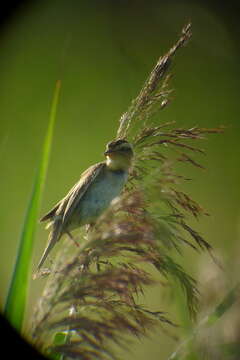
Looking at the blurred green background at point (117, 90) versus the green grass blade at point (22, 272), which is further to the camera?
the blurred green background at point (117, 90)

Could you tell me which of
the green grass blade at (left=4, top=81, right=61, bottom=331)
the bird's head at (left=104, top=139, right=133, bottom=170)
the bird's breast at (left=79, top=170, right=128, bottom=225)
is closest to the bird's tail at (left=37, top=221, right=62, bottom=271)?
the bird's breast at (left=79, top=170, right=128, bottom=225)

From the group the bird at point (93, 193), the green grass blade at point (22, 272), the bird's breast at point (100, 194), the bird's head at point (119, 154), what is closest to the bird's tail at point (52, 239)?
the bird at point (93, 193)

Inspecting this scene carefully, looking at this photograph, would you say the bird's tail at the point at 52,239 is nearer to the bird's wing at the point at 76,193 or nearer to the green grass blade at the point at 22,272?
the bird's wing at the point at 76,193

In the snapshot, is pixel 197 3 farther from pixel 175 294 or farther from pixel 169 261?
pixel 175 294

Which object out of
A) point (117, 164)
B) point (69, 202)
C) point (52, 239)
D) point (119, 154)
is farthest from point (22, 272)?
point (117, 164)

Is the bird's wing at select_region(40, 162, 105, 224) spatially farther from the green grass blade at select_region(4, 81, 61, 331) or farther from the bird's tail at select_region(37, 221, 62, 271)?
the green grass blade at select_region(4, 81, 61, 331)

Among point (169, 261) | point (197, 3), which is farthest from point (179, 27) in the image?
point (169, 261)

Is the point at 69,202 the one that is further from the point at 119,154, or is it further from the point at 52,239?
the point at 119,154
